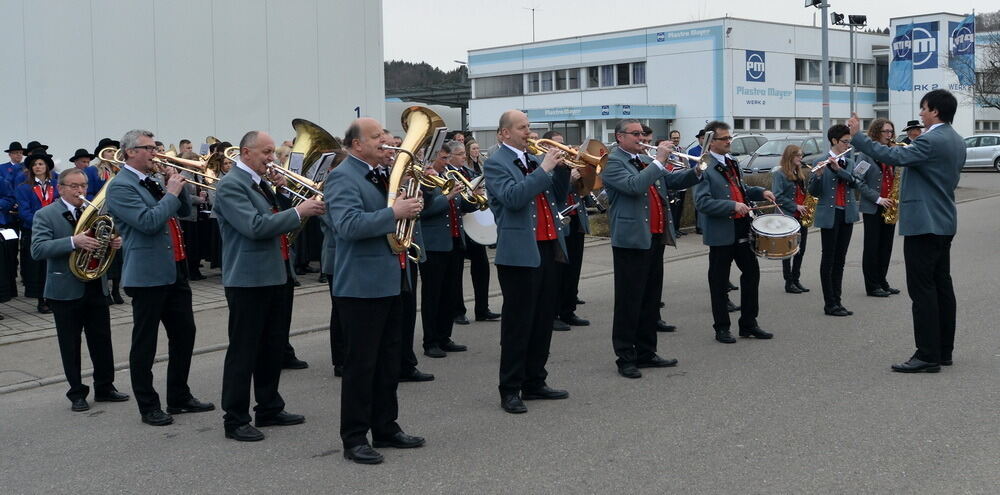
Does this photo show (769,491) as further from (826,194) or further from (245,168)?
(826,194)

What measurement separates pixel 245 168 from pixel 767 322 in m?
5.80

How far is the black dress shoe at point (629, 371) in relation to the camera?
7.52 meters

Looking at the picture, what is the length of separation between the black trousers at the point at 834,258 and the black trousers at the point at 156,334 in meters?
6.52

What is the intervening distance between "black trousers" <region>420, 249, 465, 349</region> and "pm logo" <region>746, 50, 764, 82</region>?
134 ft

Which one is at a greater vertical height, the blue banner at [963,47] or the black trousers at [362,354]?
the blue banner at [963,47]

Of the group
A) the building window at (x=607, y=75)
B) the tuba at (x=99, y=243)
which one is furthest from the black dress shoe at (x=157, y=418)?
the building window at (x=607, y=75)

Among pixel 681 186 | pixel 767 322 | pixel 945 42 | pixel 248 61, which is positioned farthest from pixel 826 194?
pixel 945 42

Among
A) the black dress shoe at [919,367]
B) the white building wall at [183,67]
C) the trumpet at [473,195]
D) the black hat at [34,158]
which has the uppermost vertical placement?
the white building wall at [183,67]

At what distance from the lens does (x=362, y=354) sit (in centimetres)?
554

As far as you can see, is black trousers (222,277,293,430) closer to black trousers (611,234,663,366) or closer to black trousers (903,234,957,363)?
black trousers (611,234,663,366)

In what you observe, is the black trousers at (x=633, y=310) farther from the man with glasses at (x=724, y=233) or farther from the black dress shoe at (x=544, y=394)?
the man with glasses at (x=724, y=233)

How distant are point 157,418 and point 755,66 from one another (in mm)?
44686

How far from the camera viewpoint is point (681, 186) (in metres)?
8.34

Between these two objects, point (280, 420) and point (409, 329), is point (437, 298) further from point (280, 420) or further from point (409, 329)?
point (280, 420)
